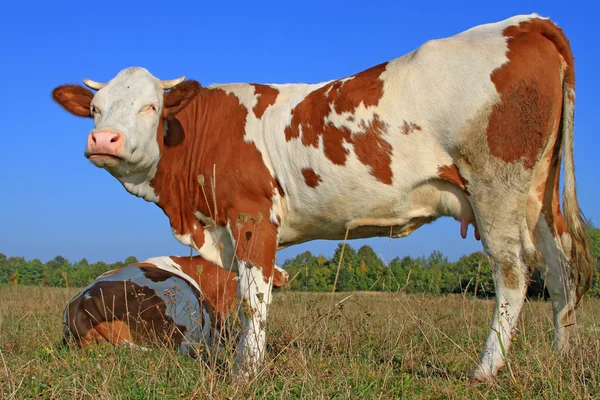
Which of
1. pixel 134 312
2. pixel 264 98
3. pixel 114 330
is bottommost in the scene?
pixel 114 330

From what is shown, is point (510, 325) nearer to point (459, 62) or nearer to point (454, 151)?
point (454, 151)

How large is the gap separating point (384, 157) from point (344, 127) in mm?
466

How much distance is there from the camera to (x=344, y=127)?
223 inches

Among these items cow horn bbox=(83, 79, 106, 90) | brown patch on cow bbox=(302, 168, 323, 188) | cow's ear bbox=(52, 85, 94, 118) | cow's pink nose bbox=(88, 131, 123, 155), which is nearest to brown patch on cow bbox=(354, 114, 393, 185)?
brown patch on cow bbox=(302, 168, 323, 188)

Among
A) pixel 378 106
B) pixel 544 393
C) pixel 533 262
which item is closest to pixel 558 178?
pixel 533 262

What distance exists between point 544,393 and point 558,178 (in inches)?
94.7

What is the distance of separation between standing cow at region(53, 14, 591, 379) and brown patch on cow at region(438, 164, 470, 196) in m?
0.01

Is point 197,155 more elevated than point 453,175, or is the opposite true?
point 197,155

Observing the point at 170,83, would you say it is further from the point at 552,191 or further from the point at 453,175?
the point at 552,191

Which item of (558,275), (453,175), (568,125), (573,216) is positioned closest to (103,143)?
(453,175)

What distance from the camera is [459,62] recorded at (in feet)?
17.5

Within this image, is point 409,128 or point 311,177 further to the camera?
point 311,177

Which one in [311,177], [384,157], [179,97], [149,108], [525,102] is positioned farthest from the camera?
[179,97]

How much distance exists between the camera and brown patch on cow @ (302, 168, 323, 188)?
578 centimetres
